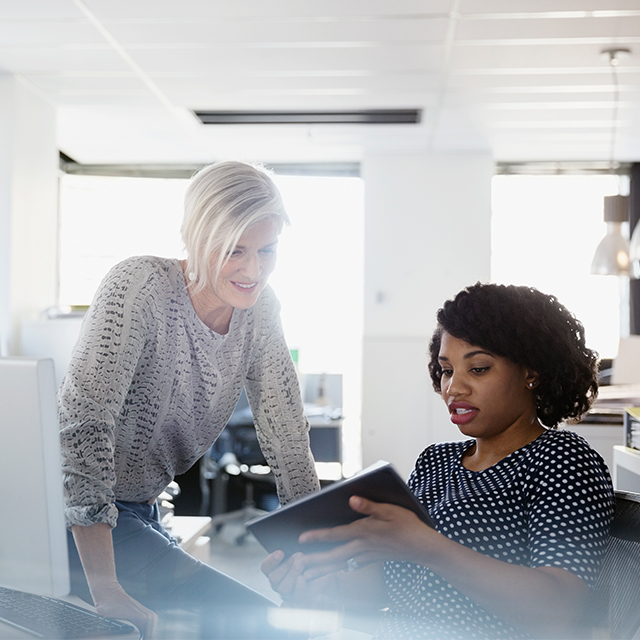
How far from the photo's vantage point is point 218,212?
1.28m

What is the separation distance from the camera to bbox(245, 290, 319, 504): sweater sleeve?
147cm

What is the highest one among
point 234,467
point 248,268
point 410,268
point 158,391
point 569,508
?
point 410,268

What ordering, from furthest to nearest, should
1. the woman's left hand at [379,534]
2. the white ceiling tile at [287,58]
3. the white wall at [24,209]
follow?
the white wall at [24,209] → the white ceiling tile at [287,58] → the woman's left hand at [379,534]

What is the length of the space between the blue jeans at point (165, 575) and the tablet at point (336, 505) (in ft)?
0.93

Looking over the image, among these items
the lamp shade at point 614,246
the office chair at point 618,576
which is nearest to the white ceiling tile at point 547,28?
the lamp shade at point 614,246

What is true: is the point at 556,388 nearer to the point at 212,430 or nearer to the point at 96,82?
the point at 212,430

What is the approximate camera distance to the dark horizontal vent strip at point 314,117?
4375 millimetres

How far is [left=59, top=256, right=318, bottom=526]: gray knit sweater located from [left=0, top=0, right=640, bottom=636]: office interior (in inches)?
72.3

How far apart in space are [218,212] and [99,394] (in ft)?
1.28

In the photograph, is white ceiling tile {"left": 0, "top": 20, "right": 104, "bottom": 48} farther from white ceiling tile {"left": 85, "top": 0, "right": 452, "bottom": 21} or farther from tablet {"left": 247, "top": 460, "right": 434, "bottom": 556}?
tablet {"left": 247, "top": 460, "right": 434, "bottom": 556}

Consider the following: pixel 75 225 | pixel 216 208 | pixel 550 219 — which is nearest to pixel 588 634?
pixel 216 208

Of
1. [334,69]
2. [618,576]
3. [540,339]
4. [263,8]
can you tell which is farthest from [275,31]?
[618,576]

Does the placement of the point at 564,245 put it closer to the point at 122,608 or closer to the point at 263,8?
the point at 263,8

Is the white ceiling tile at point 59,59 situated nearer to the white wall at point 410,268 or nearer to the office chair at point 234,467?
the office chair at point 234,467
